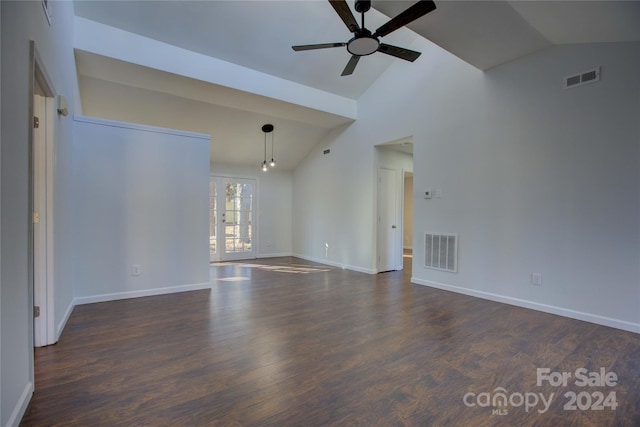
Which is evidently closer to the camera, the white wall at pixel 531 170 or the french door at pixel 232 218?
the white wall at pixel 531 170

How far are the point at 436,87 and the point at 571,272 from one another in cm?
308

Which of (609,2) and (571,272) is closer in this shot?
(609,2)

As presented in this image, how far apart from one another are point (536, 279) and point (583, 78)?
2.28m

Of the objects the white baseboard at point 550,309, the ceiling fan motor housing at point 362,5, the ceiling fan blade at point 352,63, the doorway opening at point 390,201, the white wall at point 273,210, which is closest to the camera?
the ceiling fan motor housing at point 362,5

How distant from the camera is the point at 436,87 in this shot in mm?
4719

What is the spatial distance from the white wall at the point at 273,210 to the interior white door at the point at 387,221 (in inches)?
126

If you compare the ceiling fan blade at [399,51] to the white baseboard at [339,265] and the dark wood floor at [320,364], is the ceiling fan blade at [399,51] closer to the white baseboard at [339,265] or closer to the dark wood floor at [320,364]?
the dark wood floor at [320,364]

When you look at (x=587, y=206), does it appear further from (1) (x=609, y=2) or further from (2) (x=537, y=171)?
(1) (x=609, y=2)

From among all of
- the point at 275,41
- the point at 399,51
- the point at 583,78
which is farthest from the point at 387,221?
the point at 275,41

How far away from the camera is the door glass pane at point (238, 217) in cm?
762

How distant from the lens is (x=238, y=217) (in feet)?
25.5

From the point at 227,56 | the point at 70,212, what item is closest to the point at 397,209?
the point at 227,56

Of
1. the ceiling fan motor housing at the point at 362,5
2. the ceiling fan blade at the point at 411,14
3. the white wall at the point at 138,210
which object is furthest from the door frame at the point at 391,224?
the ceiling fan motor housing at the point at 362,5

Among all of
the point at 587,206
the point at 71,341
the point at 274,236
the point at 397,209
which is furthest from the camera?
the point at 274,236
